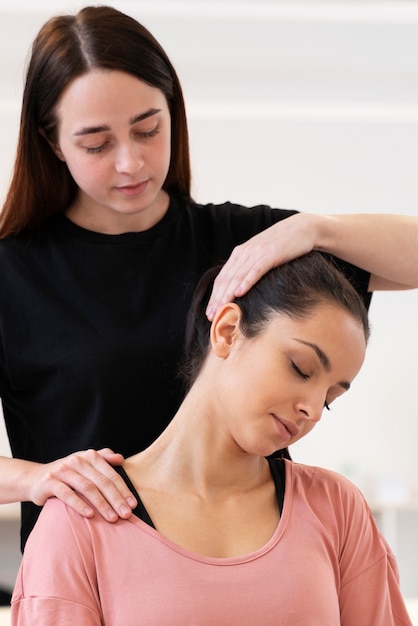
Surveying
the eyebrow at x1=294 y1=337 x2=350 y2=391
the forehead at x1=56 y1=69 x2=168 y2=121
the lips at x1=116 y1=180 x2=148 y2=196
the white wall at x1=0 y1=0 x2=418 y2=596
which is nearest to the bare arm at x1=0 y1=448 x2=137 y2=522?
the eyebrow at x1=294 y1=337 x2=350 y2=391

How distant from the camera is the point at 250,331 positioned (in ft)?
5.11

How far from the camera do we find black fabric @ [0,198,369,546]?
5.90 feet

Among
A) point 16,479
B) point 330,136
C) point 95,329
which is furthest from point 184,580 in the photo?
point 330,136

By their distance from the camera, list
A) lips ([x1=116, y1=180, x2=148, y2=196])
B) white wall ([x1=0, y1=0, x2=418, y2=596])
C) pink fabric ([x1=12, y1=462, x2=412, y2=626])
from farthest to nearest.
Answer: white wall ([x1=0, y1=0, x2=418, y2=596]) < lips ([x1=116, y1=180, x2=148, y2=196]) < pink fabric ([x1=12, y1=462, x2=412, y2=626])

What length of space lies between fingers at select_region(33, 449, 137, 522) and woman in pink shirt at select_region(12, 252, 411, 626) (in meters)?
0.02

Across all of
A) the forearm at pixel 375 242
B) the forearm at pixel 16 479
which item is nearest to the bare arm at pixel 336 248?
the forearm at pixel 375 242

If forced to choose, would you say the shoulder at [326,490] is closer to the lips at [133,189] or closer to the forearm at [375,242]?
the forearm at [375,242]

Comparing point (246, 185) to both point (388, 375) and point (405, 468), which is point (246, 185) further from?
point (405, 468)

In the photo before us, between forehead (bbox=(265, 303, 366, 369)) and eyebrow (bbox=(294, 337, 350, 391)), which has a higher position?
forehead (bbox=(265, 303, 366, 369))

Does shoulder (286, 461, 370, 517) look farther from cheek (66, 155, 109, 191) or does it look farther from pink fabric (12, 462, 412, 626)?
cheek (66, 155, 109, 191)

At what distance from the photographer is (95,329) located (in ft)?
5.95

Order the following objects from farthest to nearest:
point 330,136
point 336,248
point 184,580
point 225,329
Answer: point 330,136 → point 336,248 → point 225,329 → point 184,580

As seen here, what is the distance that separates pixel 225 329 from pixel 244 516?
11.4 inches

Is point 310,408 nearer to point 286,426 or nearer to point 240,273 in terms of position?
point 286,426
